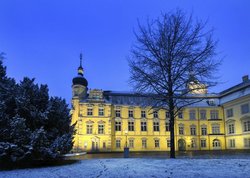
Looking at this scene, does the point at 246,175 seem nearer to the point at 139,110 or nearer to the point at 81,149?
the point at 81,149

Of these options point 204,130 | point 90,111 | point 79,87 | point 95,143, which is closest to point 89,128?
point 95,143

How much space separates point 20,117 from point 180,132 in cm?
4096

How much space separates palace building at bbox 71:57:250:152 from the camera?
44.3 m

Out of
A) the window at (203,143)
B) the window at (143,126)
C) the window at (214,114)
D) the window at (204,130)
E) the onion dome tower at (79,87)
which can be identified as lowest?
the window at (203,143)

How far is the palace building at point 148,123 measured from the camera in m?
44.3

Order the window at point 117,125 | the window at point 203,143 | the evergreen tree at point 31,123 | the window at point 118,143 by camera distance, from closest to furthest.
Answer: the evergreen tree at point 31,123 < the window at point 118,143 < the window at point 117,125 < the window at point 203,143

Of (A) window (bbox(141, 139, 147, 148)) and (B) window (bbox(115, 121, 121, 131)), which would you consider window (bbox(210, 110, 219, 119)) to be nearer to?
(A) window (bbox(141, 139, 147, 148))

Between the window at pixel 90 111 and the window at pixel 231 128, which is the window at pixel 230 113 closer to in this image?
the window at pixel 231 128

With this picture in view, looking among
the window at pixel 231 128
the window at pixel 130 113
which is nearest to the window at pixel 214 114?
the window at pixel 231 128

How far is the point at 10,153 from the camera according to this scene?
1198cm

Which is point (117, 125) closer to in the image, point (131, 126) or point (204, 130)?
point (131, 126)

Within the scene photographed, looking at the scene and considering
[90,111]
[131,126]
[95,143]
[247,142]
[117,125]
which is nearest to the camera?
[247,142]

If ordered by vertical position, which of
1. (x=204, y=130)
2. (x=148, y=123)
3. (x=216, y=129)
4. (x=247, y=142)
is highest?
(x=148, y=123)

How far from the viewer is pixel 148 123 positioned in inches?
1927
